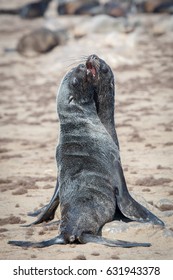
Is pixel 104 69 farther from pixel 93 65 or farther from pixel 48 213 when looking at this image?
pixel 48 213

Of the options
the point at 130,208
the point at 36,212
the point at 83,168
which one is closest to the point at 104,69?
the point at 83,168

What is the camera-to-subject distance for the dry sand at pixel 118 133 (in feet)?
22.6

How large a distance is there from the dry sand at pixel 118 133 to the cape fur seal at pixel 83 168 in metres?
0.14

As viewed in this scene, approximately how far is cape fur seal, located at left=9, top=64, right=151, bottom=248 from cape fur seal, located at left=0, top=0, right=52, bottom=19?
23986 mm

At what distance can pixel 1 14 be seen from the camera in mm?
31625

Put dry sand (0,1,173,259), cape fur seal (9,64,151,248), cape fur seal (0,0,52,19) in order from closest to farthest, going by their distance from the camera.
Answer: cape fur seal (9,64,151,248)
dry sand (0,1,173,259)
cape fur seal (0,0,52,19)

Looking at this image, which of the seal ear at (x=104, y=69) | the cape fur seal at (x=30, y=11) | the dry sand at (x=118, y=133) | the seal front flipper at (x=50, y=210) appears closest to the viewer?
the dry sand at (x=118, y=133)

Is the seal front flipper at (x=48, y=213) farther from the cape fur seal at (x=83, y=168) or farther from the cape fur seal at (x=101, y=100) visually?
the cape fur seal at (x=83, y=168)

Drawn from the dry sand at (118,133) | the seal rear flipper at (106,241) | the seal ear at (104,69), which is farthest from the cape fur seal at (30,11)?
the seal rear flipper at (106,241)

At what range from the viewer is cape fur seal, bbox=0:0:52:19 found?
31.0m

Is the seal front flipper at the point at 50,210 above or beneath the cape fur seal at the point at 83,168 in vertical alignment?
beneath

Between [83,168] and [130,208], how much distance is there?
64 centimetres

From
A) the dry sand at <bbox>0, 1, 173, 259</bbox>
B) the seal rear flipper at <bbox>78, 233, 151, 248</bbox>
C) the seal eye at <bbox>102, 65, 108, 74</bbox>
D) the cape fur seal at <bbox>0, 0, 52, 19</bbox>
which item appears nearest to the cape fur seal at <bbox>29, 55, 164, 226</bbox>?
the seal eye at <bbox>102, 65, 108, 74</bbox>

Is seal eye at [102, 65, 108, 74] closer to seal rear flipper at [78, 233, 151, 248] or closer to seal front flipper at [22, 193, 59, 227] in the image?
seal front flipper at [22, 193, 59, 227]
